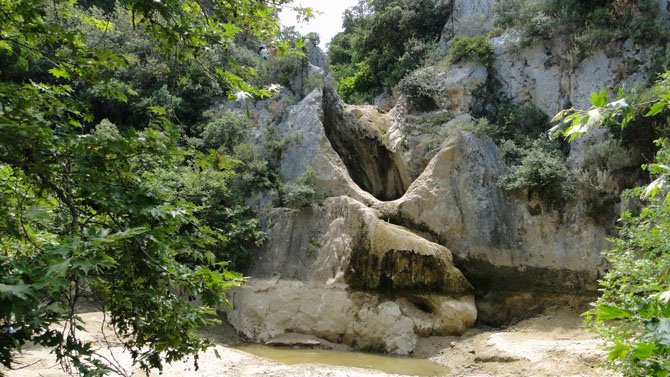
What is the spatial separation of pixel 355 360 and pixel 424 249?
3458 mm

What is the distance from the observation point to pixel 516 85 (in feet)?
60.7

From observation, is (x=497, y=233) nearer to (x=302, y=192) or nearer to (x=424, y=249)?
(x=424, y=249)

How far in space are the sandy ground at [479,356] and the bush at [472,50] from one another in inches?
407

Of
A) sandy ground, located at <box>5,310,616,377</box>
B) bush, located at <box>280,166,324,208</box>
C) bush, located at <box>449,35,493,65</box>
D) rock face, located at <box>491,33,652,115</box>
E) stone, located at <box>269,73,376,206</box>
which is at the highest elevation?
bush, located at <box>449,35,493,65</box>

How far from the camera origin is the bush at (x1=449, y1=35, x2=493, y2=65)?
60.6 ft

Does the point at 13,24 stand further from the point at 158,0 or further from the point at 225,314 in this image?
the point at 225,314

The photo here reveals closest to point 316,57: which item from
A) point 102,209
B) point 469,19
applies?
point 469,19

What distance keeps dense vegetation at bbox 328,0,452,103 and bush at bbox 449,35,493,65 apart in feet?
8.08

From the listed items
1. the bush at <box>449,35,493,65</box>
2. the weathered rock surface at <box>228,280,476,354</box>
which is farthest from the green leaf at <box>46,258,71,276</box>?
the bush at <box>449,35,493,65</box>

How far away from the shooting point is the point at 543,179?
13.7 metres

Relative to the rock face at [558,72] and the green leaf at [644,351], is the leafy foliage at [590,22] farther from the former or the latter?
the green leaf at [644,351]

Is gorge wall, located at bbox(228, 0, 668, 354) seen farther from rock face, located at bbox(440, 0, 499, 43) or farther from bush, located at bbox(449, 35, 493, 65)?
rock face, located at bbox(440, 0, 499, 43)

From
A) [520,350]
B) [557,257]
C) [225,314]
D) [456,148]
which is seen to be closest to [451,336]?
[520,350]

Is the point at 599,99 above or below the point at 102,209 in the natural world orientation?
above
